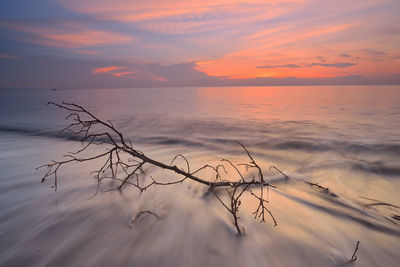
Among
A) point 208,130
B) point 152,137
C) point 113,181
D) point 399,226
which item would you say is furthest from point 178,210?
point 208,130

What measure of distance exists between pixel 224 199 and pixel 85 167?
2559 millimetres

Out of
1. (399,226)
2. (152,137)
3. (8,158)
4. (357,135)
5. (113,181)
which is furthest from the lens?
(152,137)

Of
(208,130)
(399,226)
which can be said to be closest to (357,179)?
(399,226)

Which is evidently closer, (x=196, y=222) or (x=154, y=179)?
(x=196, y=222)

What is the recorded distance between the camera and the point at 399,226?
2037mm

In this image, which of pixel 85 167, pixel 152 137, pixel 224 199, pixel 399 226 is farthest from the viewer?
pixel 152 137

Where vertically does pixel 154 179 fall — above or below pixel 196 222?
below

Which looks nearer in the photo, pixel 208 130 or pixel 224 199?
pixel 224 199

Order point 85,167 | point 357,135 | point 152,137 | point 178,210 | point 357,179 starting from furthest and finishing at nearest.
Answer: point 152,137, point 357,135, point 85,167, point 357,179, point 178,210

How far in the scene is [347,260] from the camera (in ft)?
5.16

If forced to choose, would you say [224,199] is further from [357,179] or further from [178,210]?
[357,179]

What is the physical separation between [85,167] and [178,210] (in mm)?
2227

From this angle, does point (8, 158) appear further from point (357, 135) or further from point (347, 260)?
point (357, 135)

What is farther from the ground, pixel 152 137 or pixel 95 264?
pixel 95 264
